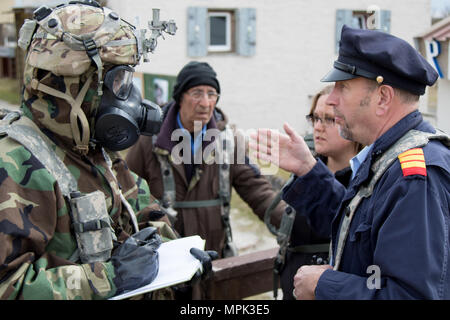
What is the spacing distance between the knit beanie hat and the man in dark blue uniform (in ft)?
5.60

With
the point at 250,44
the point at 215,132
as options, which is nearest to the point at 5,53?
the point at 250,44

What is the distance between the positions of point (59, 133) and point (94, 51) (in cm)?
41

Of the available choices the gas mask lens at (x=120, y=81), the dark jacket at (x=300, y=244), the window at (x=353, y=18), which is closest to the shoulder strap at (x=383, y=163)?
the dark jacket at (x=300, y=244)

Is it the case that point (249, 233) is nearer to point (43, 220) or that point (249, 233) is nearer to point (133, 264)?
point (133, 264)

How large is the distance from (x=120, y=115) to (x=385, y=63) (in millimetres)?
1200

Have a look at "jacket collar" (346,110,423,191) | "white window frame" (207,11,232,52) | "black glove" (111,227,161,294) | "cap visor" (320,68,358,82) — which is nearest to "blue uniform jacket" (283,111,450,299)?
"jacket collar" (346,110,423,191)

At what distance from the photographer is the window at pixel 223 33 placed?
9.49 meters

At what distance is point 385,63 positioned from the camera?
Result: 5.86ft

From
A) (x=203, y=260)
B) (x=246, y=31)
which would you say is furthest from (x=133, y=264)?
(x=246, y=31)

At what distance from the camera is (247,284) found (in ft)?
11.8

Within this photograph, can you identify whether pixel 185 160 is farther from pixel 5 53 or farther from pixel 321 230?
pixel 5 53

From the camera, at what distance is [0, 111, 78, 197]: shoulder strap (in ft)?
6.14

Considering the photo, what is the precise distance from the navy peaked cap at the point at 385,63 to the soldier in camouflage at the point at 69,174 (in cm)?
101

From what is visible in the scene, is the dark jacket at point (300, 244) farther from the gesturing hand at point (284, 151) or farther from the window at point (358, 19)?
the window at point (358, 19)
